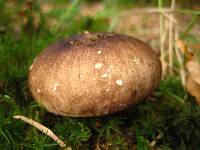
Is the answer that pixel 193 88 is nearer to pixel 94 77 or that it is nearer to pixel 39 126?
pixel 94 77

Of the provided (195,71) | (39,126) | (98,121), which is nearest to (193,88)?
(195,71)

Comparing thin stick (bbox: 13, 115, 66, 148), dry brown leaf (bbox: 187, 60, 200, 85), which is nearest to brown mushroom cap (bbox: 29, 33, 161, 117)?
thin stick (bbox: 13, 115, 66, 148)

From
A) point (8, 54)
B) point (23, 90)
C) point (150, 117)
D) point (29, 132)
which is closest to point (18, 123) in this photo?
point (29, 132)

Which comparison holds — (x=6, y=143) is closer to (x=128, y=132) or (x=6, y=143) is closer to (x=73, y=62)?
(x=73, y=62)

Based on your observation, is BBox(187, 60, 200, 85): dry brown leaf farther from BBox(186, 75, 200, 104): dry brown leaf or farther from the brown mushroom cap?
the brown mushroom cap

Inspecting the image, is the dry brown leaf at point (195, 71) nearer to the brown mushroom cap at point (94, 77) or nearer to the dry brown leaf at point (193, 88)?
the dry brown leaf at point (193, 88)
